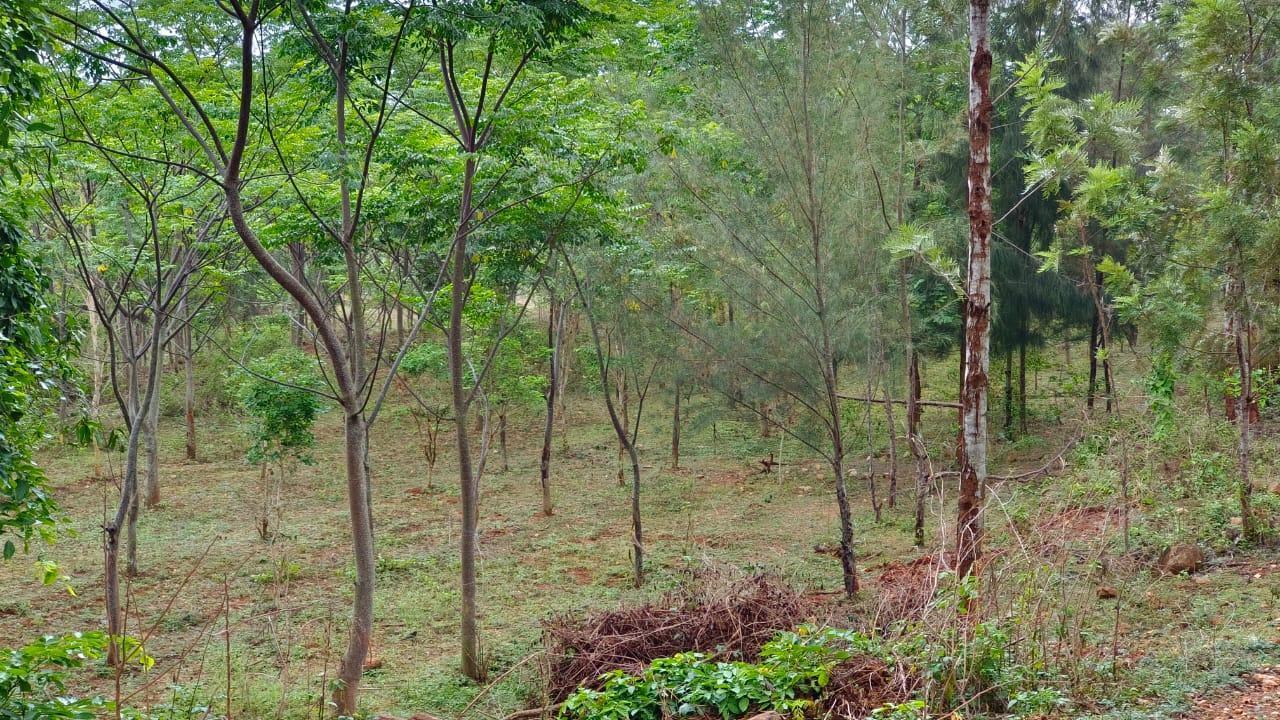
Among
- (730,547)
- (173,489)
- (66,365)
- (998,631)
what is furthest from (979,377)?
(173,489)

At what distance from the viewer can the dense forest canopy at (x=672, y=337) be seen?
4949 mm

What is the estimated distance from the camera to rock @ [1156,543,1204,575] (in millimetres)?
7512

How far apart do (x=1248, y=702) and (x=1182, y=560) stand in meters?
3.52

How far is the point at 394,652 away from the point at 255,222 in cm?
542

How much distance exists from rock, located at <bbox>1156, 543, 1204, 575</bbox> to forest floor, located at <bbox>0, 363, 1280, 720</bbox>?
135 millimetres

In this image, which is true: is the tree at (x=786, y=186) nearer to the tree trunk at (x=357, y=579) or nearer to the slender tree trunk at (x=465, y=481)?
the slender tree trunk at (x=465, y=481)

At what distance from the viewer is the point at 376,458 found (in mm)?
20297

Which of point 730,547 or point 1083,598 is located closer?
point 1083,598

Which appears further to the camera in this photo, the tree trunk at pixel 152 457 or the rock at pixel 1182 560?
the tree trunk at pixel 152 457

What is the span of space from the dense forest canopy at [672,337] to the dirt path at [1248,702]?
4 centimetres

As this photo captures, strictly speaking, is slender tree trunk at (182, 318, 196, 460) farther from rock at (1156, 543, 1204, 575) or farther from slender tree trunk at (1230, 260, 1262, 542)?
slender tree trunk at (1230, 260, 1262, 542)

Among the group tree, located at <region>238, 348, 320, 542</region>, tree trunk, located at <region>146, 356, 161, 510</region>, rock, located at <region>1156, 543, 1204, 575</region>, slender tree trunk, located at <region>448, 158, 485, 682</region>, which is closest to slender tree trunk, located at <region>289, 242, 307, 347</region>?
tree, located at <region>238, 348, 320, 542</region>

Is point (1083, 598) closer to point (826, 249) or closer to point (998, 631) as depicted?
point (998, 631)

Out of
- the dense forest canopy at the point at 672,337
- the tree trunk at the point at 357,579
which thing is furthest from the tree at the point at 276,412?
the tree trunk at the point at 357,579
